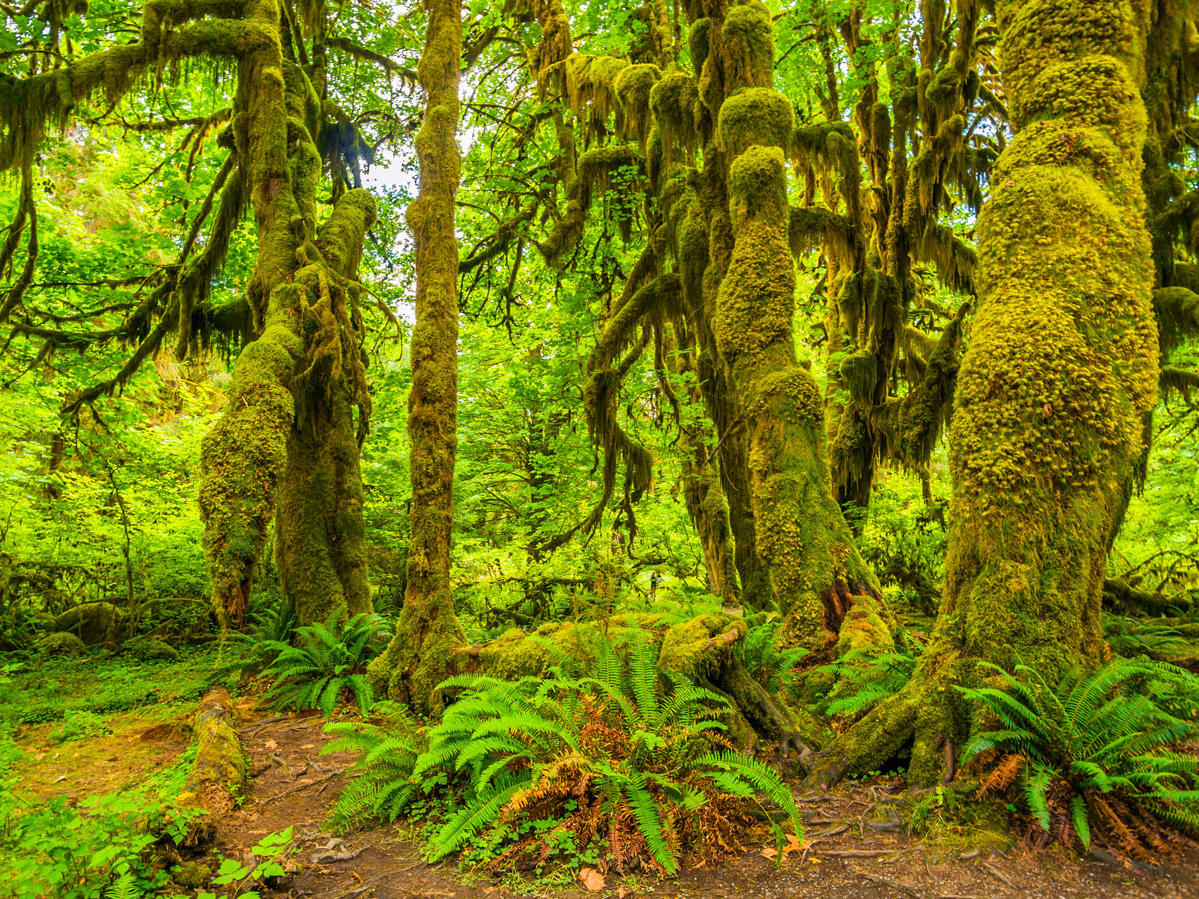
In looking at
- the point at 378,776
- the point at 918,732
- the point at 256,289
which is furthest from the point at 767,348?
the point at 256,289

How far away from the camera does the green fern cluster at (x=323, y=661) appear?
6520mm

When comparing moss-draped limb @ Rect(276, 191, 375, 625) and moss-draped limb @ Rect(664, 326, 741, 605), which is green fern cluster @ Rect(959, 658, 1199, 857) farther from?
moss-draped limb @ Rect(276, 191, 375, 625)

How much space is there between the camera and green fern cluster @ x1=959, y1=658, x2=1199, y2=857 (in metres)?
2.84

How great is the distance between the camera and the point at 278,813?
14.0ft

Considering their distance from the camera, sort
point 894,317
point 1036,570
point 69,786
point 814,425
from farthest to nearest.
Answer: point 894,317, point 814,425, point 69,786, point 1036,570

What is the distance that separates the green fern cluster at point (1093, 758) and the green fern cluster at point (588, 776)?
108 centimetres

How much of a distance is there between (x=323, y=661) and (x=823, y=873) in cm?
556

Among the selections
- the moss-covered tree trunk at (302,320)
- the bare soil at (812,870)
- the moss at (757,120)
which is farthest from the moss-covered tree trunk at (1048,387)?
the moss-covered tree trunk at (302,320)

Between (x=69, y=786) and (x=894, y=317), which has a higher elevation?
(x=894, y=317)

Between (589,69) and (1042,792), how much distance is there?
29.3ft

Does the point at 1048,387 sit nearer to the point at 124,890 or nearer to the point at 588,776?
the point at 588,776

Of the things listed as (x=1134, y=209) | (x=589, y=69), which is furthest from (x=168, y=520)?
(x=1134, y=209)

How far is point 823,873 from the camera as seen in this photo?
3000 mm

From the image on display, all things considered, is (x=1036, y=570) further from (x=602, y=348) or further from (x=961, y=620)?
(x=602, y=348)
